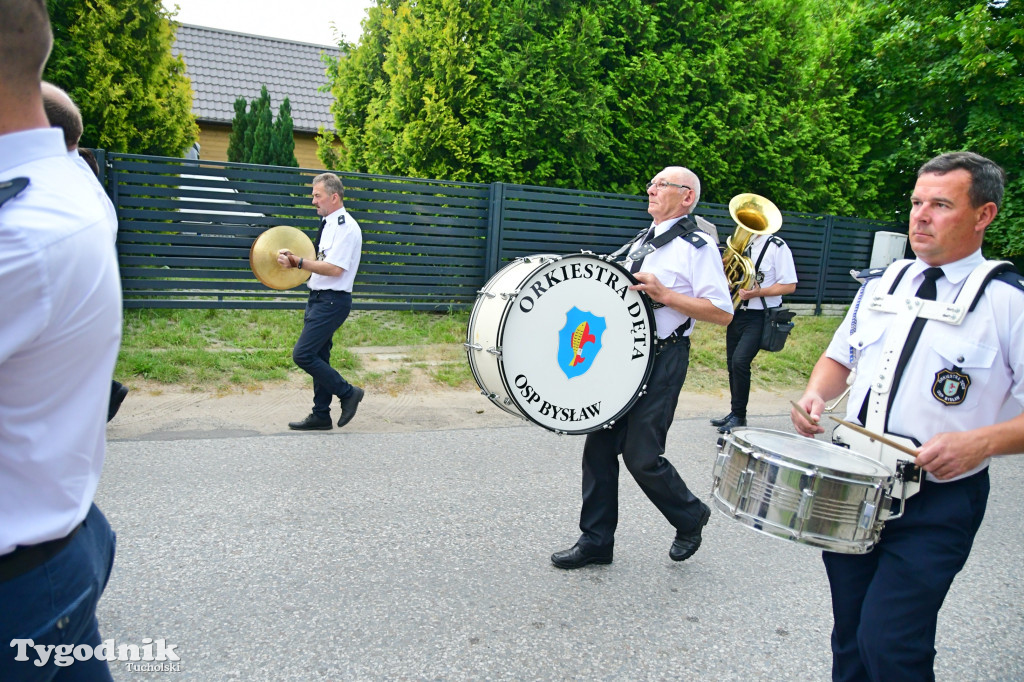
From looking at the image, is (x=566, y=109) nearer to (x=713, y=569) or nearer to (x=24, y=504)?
(x=713, y=569)

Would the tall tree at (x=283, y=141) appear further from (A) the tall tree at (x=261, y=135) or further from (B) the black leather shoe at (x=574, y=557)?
(B) the black leather shoe at (x=574, y=557)

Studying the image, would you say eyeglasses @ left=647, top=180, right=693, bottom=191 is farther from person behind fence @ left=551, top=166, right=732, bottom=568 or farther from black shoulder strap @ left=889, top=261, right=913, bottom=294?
black shoulder strap @ left=889, top=261, right=913, bottom=294

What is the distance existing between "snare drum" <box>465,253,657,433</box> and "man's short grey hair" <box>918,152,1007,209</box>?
144 cm

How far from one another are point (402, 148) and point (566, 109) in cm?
221

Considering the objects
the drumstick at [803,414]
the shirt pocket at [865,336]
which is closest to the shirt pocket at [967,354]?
the shirt pocket at [865,336]

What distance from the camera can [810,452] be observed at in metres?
2.43

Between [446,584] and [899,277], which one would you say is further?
[446,584]

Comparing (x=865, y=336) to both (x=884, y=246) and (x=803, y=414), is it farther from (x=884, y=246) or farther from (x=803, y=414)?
(x=884, y=246)

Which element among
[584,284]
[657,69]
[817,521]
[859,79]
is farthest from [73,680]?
[859,79]

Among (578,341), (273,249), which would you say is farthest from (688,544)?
(273,249)

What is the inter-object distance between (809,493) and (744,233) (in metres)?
4.70

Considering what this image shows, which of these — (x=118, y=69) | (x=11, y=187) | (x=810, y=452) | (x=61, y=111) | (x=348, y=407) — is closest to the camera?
(x=11, y=187)

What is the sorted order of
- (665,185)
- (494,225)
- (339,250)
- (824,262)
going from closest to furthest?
1. (665,185)
2. (339,250)
3. (494,225)
4. (824,262)

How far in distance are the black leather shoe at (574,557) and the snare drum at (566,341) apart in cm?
66
